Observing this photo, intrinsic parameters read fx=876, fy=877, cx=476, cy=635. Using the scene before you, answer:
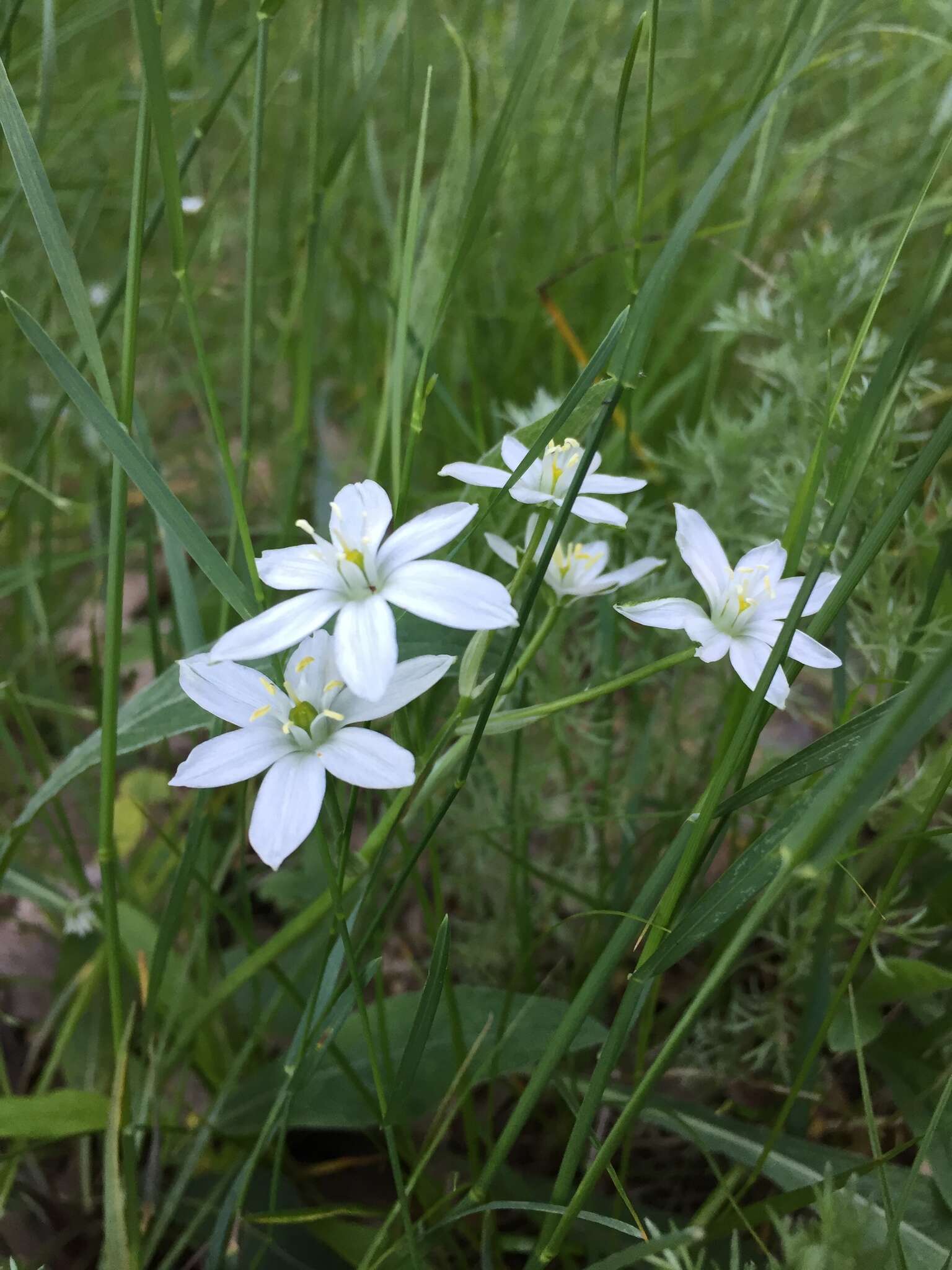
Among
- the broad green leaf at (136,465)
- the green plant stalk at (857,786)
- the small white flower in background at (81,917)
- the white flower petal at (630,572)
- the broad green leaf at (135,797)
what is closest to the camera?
the green plant stalk at (857,786)

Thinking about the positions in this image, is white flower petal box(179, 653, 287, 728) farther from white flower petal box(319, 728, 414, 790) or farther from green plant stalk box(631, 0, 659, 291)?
green plant stalk box(631, 0, 659, 291)

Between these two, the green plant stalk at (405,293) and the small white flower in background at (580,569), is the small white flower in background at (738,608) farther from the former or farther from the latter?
the green plant stalk at (405,293)

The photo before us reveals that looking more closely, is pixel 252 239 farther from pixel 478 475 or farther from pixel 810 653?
pixel 810 653

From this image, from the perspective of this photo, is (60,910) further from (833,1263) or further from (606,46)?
(606,46)

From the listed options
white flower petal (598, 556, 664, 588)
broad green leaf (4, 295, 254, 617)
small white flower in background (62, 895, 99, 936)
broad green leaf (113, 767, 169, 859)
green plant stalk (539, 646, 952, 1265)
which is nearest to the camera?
green plant stalk (539, 646, 952, 1265)

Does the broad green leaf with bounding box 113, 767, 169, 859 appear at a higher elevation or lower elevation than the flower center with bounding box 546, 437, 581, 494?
lower

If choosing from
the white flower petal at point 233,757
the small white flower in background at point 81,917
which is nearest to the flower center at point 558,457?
the white flower petal at point 233,757

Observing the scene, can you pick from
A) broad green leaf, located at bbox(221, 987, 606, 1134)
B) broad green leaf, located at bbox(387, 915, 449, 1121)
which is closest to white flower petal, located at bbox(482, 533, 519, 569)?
broad green leaf, located at bbox(387, 915, 449, 1121)
